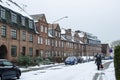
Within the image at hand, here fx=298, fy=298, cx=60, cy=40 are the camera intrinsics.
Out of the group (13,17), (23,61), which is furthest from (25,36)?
(23,61)

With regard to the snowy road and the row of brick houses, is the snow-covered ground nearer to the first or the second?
the snowy road

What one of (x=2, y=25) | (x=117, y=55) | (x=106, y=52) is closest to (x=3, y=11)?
(x=2, y=25)

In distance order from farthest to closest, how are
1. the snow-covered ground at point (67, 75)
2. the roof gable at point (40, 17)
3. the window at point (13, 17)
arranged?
the roof gable at point (40, 17)
the window at point (13, 17)
the snow-covered ground at point (67, 75)

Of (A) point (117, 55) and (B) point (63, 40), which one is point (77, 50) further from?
(A) point (117, 55)

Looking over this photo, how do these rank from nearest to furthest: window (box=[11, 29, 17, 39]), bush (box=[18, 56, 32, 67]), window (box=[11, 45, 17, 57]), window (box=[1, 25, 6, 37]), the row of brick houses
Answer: window (box=[1, 25, 6, 37]) → the row of brick houses → bush (box=[18, 56, 32, 67]) → window (box=[11, 45, 17, 57]) → window (box=[11, 29, 17, 39])

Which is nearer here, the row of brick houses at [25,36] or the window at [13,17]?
the row of brick houses at [25,36]

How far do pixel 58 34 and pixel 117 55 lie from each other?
64242 mm

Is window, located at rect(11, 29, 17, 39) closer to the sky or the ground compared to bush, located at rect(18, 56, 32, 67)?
closer to the sky

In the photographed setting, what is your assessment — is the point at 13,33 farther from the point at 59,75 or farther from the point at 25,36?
the point at 59,75

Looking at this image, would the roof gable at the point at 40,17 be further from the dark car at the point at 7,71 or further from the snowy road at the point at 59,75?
the dark car at the point at 7,71

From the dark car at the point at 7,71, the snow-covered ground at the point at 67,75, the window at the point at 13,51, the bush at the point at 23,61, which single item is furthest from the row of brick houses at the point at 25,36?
the dark car at the point at 7,71

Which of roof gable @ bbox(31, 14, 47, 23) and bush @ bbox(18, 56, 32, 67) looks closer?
bush @ bbox(18, 56, 32, 67)

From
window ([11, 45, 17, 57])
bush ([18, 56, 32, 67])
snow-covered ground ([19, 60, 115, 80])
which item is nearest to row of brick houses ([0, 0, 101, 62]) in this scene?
window ([11, 45, 17, 57])

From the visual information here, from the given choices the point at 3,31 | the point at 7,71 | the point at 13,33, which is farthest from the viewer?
the point at 13,33
